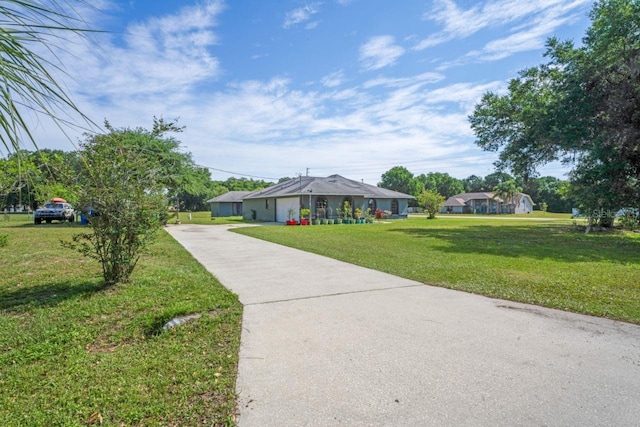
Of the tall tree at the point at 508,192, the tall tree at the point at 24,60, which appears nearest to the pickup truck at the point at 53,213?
the tall tree at the point at 24,60

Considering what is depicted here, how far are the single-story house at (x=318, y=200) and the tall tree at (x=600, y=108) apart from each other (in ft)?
44.6

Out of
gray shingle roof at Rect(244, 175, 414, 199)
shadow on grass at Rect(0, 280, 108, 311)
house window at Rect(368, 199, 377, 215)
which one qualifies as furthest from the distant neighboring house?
shadow on grass at Rect(0, 280, 108, 311)

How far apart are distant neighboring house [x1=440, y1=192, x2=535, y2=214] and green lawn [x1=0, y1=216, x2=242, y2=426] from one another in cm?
5853

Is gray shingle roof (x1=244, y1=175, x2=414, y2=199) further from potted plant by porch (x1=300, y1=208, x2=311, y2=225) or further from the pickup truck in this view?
the pickup truck

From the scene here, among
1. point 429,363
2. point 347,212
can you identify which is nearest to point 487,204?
point 347,212

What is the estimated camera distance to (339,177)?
31.1 meters

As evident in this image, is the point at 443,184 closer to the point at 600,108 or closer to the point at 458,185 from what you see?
the point at 458,185

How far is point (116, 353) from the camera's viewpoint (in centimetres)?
313

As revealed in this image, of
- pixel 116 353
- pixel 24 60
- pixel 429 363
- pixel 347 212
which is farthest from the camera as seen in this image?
pixel 347 212

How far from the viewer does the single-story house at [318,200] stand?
2453 cm

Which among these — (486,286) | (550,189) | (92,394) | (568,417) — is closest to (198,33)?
(92,394)

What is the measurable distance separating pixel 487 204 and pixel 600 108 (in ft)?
162

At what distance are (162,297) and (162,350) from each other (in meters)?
1.88

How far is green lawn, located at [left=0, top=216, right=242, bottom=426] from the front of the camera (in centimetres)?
225
